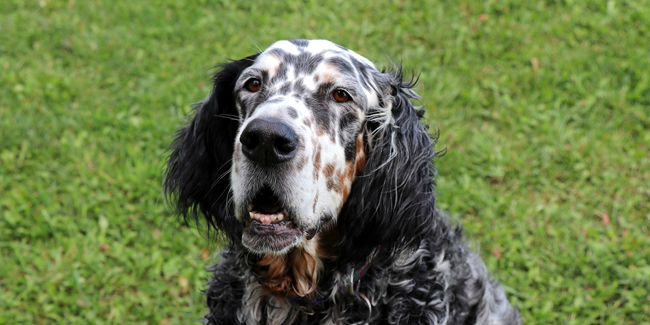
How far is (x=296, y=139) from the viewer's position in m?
2.47

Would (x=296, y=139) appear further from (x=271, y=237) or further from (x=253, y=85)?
(x=253, y=85)

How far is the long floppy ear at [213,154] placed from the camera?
3168mm

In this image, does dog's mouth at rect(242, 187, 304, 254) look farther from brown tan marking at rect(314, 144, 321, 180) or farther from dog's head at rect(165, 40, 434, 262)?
brown tan marking at rect(314, 144, 321, 180)

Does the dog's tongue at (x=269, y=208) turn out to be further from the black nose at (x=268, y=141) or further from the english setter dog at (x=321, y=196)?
the black nose at (x=268, y=141)

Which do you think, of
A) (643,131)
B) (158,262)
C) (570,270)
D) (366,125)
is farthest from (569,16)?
(158,262)

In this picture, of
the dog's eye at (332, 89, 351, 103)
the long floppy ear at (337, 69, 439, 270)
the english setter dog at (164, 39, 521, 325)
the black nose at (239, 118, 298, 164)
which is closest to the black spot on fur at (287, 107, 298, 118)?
the english setter dog at (164, 39, 521, 325)

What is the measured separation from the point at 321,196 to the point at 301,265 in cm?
54

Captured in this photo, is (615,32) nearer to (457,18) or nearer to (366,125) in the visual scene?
(457,18)

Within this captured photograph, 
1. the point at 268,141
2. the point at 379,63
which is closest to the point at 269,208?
the point at 268,141

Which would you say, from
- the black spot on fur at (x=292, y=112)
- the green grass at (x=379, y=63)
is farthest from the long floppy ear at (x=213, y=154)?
the green grass at (x=379, y=63)

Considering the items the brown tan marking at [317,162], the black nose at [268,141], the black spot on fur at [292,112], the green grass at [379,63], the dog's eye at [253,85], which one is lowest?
the green grass at [379,63]

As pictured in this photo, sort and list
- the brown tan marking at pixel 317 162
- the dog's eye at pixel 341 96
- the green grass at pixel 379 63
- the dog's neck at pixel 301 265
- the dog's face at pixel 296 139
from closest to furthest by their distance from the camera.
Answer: the dog's face at pixel 296 139, the brown tan marking at pixel 317 162, the dog's eye at pixel 341 96, the dog's neck at pixel 301 265, the green grass at pixel 379 63

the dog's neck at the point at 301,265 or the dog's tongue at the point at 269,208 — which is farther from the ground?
the dog's tongue at the point at 269,208

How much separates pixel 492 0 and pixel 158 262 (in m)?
5.08
